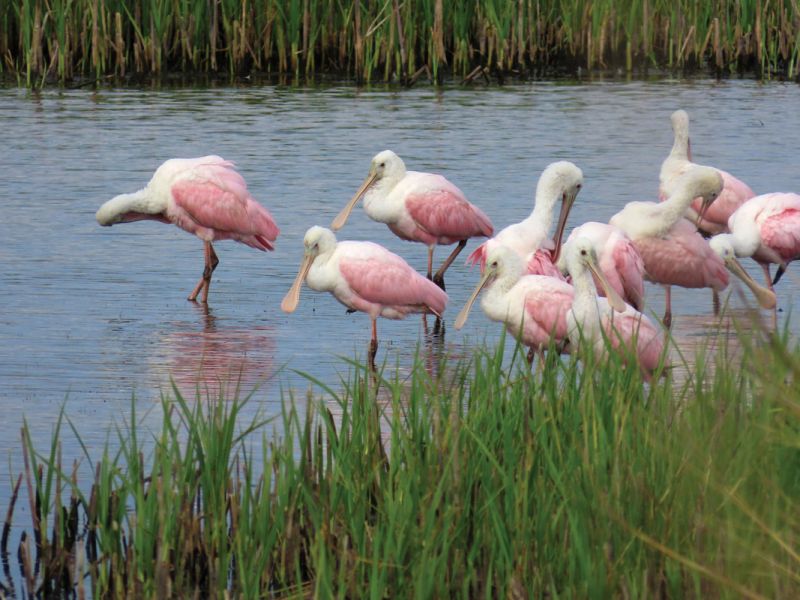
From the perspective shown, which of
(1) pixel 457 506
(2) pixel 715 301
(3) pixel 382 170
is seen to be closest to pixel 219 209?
(3) pixel 382 170

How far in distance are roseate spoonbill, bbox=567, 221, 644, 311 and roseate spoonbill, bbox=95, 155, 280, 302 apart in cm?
247

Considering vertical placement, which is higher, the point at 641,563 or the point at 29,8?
the point at 29,8

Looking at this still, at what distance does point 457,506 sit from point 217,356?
3.87m

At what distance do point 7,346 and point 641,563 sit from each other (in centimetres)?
466

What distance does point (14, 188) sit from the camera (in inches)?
498

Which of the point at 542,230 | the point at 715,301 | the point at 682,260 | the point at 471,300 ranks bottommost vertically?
the point at 715,301

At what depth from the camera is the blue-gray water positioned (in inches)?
292

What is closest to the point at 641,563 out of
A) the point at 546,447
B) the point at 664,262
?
the point at 546,447

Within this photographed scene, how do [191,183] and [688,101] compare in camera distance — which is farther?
[688,101]

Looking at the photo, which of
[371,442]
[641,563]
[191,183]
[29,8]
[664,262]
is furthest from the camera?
[29,8]

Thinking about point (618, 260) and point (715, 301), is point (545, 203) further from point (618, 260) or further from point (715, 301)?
point (715, 301)

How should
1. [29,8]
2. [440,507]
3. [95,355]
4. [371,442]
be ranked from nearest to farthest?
[440,507] → [371,442] → [95,355] → [29,8]

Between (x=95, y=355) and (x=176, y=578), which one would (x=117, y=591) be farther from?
(x=95, y=355)

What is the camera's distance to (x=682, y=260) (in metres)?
8.47
